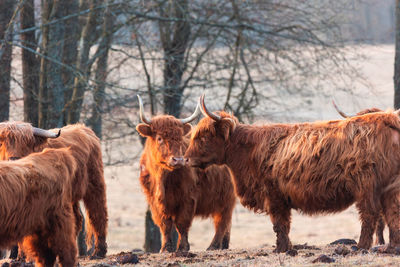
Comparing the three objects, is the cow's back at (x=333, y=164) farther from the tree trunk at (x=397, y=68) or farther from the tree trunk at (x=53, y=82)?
the tree trunk at (x=53, y=82)

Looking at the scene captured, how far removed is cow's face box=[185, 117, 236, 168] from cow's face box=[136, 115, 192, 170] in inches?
12.3

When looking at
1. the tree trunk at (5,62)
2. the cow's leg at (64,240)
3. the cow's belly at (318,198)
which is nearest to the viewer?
the cow's leg at (64,240)

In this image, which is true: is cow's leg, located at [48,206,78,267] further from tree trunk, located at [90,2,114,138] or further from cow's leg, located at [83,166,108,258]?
tree trunk, located at [90,2,114,138]

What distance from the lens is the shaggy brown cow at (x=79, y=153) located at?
7043mm

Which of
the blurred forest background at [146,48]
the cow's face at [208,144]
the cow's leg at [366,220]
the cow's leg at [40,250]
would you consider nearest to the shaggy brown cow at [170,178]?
the cow's face at [208,144]

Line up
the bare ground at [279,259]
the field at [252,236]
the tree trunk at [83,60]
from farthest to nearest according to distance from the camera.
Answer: the tree trunk at [83,60], the field at [252,236], the bare ground at [279,259]

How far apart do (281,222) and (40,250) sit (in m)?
2.72

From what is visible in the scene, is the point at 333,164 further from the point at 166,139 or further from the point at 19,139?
the point at 19,139

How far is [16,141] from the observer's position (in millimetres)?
7020

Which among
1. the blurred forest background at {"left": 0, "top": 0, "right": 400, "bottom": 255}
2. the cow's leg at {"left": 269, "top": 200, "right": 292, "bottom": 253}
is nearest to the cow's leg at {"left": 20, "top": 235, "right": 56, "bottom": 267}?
the cow's leg at {"left": 269, "top": 200, "right": 292, "bottom": 253}

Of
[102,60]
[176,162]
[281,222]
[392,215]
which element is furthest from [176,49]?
[392,215]

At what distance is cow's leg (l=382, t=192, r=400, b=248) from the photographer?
6.36m

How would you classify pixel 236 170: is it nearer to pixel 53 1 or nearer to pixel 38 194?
pixel 38 194

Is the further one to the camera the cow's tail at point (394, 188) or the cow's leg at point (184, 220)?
the cow's leg at point (184, 220)
